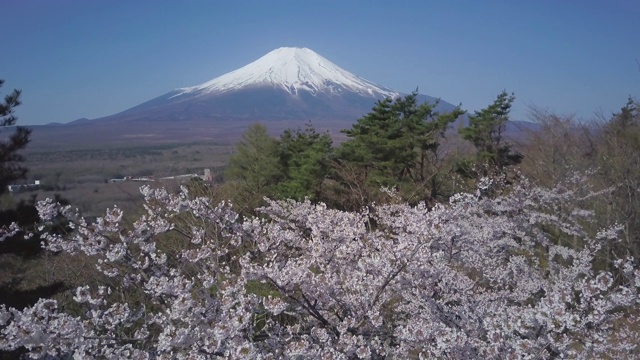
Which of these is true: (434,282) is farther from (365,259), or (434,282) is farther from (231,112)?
(231,112)

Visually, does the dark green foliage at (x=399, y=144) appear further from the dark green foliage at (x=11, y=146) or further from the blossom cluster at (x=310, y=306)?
the blossom cluster at (x=310, y=306)

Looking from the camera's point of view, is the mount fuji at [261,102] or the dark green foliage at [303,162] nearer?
the dark green foliage at [303,162]

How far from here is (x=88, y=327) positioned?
11.1 ft

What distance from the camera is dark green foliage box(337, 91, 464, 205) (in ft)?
65.9

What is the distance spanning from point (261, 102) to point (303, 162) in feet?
400

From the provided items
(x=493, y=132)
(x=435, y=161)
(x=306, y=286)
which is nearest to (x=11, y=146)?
(x=306, y=286)

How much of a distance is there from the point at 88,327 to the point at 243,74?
15359 centimetres

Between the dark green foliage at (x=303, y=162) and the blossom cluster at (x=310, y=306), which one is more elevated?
the blossom cluster at (x=310, y=306)

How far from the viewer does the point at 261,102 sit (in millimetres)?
140125

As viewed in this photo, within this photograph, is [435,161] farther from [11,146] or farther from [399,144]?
[11,146]

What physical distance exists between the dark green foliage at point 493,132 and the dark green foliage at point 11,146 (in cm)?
1803

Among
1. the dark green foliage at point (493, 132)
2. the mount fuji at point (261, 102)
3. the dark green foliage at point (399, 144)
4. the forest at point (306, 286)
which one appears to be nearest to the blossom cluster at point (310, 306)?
the forest at point (306, 286)

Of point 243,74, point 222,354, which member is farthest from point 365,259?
point 243,74

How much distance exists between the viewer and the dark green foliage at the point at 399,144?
20094mm
